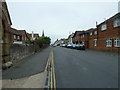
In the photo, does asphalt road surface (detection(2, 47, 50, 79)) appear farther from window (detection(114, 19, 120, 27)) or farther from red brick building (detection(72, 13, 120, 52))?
window (detection(114, 19, 120, 27))

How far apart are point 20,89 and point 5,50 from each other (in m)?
5.78

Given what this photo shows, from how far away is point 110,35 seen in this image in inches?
997

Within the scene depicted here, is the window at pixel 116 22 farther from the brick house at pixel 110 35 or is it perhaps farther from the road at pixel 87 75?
the road at pixel 87 75

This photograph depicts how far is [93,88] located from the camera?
4.86 meters

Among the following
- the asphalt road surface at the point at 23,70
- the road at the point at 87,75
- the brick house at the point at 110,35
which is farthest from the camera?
the brick house at the point at 110,35

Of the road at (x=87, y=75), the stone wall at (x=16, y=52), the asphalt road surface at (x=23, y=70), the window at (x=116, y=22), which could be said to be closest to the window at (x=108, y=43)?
the window at (x=116, y=22)

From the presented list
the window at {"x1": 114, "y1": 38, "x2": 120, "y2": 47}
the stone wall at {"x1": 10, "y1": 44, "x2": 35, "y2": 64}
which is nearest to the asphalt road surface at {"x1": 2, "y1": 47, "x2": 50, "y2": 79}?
the stone wall at {"x1": 10, "y1": 44, "x2": 35, "y2": 64}

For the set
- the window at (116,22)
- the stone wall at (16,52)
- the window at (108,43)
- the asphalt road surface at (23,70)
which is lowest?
the asphalt road surface at (23,70)

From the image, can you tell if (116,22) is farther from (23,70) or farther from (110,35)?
(23,70)

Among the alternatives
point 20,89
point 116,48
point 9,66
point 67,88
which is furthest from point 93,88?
point 116,48

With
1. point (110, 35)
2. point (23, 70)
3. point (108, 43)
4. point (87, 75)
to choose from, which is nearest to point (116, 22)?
point (110, 35)

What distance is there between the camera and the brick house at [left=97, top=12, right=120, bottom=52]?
22.9m

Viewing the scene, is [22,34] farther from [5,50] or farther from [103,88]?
[103,88]

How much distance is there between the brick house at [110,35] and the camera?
75.3ft
